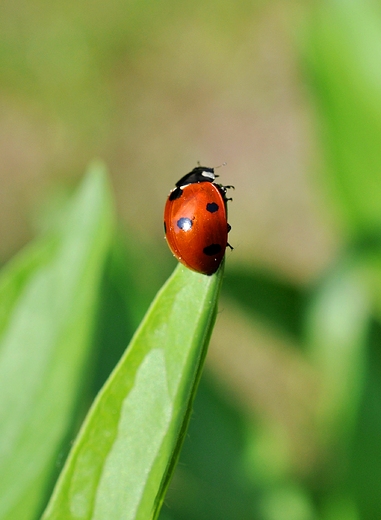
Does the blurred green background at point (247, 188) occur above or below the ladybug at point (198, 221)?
above

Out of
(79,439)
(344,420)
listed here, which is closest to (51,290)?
(79,439)

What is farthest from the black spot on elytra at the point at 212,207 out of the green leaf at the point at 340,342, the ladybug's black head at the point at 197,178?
the green leaf at the point at 340,342

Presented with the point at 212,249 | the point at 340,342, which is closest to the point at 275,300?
the point at 340,342

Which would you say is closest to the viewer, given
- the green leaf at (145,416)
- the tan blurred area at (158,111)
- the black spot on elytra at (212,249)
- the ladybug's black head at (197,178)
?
the green leaf at (145,416)

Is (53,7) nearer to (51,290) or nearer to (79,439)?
(51,290)

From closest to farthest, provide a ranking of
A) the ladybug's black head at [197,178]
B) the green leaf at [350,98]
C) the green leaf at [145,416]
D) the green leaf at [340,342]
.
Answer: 1. the green leaf at [145,416]
2. the ladybug's black head at [197,178]
3. the green leaf at [340,342]
4. the green leaf at [350,98]

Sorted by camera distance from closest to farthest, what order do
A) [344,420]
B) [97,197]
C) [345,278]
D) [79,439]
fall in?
[79,439]
[97,197]
[344,420]
[345,278]

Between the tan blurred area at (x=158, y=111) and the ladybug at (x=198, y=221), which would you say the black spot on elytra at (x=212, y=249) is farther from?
the tan blurred area at (x=158, y=111)

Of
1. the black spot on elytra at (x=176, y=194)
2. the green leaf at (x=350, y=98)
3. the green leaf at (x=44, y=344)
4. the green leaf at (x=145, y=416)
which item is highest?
the green leaf at (x=350, y=98)
